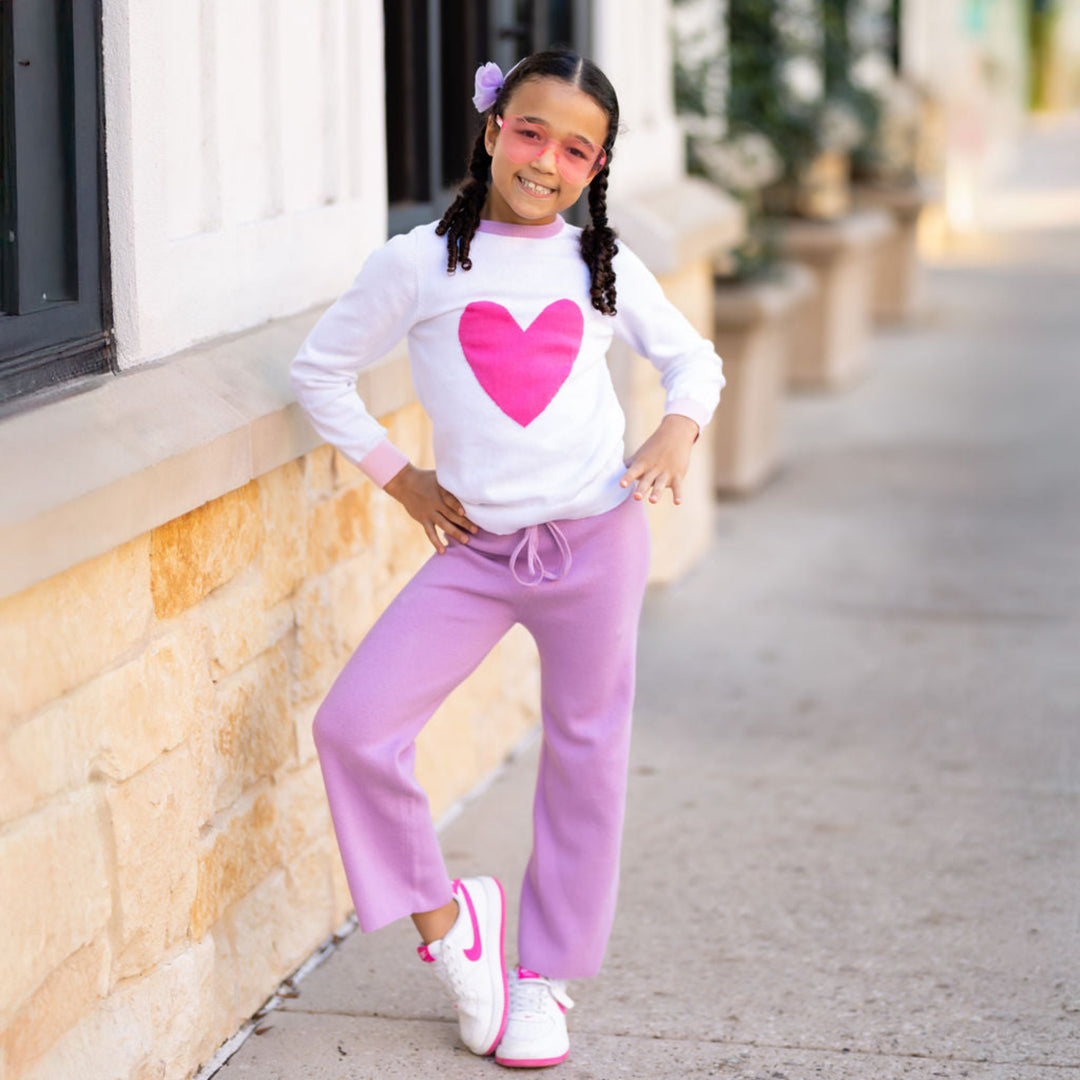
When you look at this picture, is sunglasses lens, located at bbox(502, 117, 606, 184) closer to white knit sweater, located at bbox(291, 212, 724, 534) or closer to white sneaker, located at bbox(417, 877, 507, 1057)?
white knit sweater, located at bbox(291, 212, 724, 534)

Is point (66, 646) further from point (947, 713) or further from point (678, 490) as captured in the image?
point (947, 713)

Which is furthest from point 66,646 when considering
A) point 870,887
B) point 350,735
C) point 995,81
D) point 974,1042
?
point 995,81

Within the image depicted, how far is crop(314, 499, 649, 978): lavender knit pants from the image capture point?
2674 mm

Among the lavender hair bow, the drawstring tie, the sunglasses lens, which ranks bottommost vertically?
the drawstring tie

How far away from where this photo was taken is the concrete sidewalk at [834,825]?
9.57 ft

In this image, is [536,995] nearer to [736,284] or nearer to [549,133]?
[549,133]

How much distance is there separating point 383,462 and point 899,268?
1018 cm

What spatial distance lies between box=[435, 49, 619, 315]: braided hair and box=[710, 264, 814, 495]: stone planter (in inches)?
174

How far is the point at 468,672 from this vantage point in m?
2.78

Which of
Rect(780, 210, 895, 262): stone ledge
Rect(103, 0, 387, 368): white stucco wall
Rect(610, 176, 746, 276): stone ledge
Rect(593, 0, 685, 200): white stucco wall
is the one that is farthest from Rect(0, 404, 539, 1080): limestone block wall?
Rect(780, 210, 895, 262): stone ledge

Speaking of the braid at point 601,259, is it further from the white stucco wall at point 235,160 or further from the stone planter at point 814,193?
the stone planter at point 814,193

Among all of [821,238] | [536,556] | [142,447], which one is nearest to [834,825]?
[536,556]

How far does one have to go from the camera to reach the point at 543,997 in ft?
9.35

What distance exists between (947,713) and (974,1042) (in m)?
1.92
